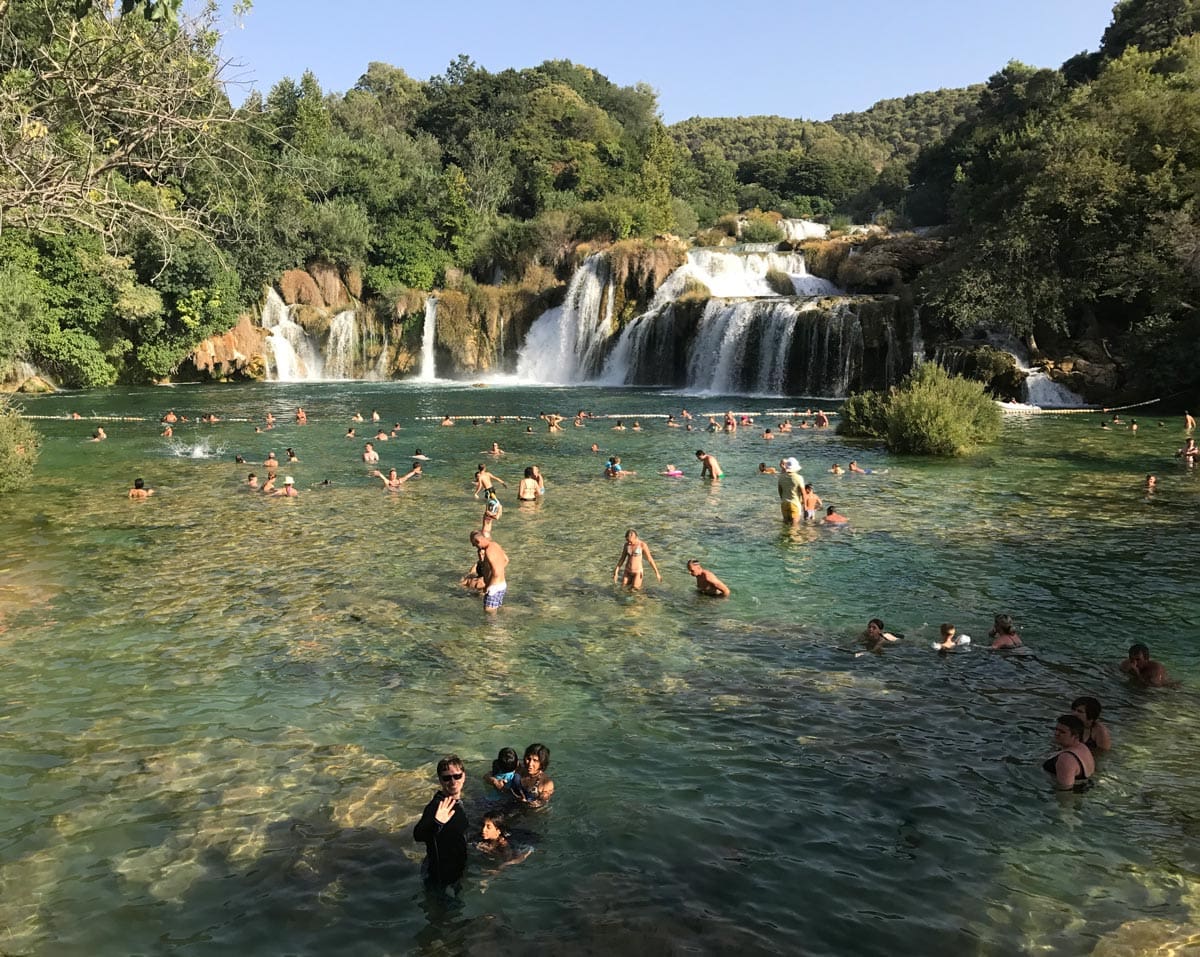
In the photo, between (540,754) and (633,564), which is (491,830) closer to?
(540,754)

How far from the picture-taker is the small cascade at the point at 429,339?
57250mm

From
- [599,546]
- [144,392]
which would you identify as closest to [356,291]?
[144,392]

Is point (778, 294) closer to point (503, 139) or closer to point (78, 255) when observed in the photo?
point (78, 255)

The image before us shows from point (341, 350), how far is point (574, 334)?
15.5 m

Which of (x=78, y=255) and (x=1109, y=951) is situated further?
(x=78, y=255)

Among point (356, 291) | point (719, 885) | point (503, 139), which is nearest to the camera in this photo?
point (719, 885)

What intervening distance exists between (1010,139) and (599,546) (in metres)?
41.1

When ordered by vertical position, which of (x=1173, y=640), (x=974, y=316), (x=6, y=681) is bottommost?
(x=6, y=681)

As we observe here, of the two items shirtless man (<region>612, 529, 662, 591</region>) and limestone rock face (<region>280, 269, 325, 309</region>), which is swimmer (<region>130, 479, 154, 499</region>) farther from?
limestone rock face (<region>280, 269, 325, 309</region>)

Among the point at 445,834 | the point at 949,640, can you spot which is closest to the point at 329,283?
the point at 949,640

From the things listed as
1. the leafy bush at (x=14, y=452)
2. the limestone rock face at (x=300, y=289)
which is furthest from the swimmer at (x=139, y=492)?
the limestone rock face at (x=300, y=289)

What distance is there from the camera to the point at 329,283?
58.8 meters

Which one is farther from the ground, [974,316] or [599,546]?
[974,316]

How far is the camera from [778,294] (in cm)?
4944
